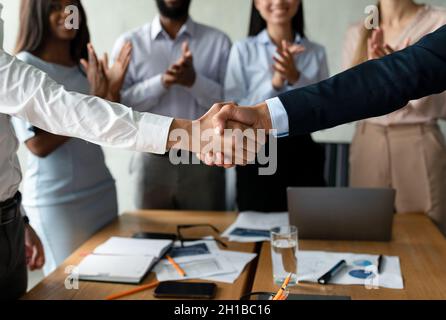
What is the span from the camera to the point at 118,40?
1736 millimetres

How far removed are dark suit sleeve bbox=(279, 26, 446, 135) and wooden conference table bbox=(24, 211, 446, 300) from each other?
401 millimetres

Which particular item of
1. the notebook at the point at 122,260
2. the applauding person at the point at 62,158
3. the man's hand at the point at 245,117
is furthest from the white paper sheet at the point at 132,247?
the man's hand at the point at 245,117

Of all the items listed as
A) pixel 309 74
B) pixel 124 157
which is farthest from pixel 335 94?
pixel 124 157

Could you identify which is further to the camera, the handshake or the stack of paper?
the stack of paper

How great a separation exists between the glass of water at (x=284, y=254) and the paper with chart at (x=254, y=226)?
0.85 feet

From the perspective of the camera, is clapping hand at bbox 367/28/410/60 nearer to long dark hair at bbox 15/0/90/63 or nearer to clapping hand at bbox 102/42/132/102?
clapping hand at bbox 102/42/132/102

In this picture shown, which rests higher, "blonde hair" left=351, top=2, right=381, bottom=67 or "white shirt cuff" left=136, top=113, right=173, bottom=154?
"blonde hair" left=351, top=2, right=381, bottom=67

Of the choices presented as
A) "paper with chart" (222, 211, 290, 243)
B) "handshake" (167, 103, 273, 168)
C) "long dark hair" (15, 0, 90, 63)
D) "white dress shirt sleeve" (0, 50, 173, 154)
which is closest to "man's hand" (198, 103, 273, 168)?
"handshake" (167, 103, 273, 168)

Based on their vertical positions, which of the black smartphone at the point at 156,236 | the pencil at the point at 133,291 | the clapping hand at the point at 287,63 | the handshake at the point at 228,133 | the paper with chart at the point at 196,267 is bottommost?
the pencil at the point at 133,291

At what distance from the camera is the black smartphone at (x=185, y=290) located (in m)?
1.08

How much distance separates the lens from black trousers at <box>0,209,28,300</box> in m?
1.03

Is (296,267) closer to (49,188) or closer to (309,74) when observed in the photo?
(309,74)

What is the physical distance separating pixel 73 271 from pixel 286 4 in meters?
1.15

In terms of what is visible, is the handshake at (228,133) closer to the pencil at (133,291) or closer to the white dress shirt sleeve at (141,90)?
the pencil at (133,291)
